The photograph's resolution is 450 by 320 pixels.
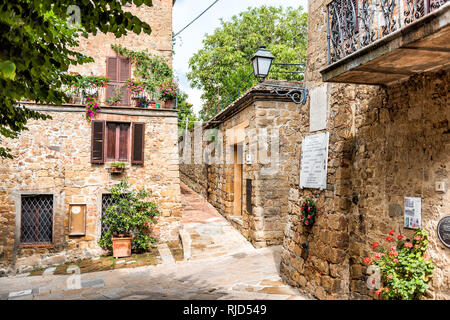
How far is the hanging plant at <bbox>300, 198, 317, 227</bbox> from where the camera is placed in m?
5.80

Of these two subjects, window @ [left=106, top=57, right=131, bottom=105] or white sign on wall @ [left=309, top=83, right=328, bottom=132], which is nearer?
white sign on wall @ [left=309, top=83, right=328, bottom=132]

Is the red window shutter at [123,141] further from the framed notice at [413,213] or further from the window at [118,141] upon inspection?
the framed notice at [413,213]

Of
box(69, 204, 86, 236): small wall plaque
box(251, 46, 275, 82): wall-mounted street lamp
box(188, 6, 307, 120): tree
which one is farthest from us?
box(188, 6, 307, 120): tree

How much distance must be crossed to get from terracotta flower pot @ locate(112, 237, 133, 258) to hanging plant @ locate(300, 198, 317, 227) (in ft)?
19.2

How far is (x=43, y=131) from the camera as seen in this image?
34.1 feet

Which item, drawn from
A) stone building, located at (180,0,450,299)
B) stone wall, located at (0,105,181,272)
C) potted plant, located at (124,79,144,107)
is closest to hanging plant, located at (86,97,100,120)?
stone wall, located at (0,105,181,272)

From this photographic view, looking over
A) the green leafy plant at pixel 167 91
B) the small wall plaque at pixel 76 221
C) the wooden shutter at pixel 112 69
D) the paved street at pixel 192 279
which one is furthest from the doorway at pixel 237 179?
the wooden shutter at pixel 112 69

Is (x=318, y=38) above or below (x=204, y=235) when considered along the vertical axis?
above

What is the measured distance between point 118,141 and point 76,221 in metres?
2.62

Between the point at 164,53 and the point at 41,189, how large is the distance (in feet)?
19.5

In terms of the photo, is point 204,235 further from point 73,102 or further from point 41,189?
point 73,102

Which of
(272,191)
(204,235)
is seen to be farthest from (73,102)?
(272,191)

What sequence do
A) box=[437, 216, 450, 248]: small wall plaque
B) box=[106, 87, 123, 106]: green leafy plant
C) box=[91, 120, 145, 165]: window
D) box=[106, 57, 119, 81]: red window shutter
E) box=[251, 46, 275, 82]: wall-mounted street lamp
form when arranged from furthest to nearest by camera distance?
box=[106, 57, 119, 81]: red window shutter
box=[106, 87, 123, 106]: green leafy plant
box=[91, 120, 145, 165]: window
box=[251, 46, 275, 82]: wall-mounted street lamp
box=[437, 216, 450, 248]: small wall plaque

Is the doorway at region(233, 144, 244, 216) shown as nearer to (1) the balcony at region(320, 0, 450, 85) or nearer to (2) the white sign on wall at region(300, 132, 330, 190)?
(2) the white sign on wall at region(300, 132, 330, 190)
